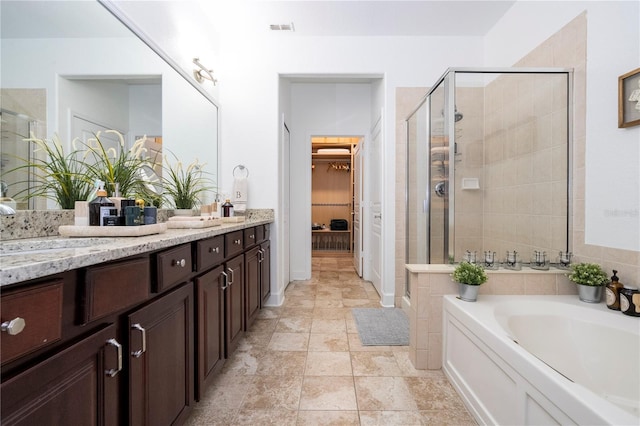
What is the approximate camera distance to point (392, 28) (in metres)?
2.78

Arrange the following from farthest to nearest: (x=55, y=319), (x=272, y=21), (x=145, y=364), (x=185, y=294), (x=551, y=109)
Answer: (x=272, y=21)
(x=551, y=109)
(x=185, y=294)
(x=145, y=364)
(x=55, y=319)

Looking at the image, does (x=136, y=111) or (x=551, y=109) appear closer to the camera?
(x=136, y=111)

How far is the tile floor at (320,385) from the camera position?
1369 mm

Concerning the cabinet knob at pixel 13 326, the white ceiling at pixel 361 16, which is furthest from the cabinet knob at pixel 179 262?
the white ceiling at pixel 361 16

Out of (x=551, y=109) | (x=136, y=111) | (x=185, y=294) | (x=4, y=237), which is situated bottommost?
(x=185, y=294)

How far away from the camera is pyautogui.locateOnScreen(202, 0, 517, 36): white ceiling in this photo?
8.05 ft

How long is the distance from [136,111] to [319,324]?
2.05 metres

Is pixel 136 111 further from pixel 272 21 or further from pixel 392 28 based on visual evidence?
pixel 392 28

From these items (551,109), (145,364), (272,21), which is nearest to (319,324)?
(145,364)

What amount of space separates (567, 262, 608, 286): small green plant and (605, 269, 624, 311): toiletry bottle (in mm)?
60

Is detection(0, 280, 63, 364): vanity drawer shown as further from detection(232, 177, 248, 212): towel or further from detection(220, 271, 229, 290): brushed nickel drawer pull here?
detection(232, 177, 248, 212): towel

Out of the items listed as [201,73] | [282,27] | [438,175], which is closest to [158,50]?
[201,73]

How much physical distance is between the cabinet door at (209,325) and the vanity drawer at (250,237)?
50 cm

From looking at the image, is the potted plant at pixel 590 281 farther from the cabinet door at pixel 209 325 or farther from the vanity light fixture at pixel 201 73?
the vanity light fixture at pixel 201 73
